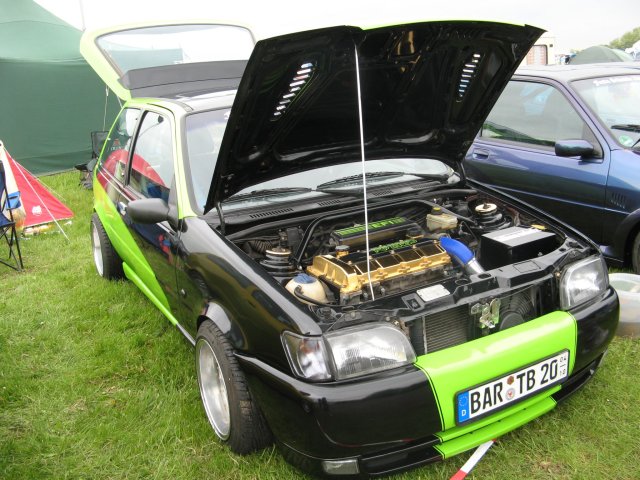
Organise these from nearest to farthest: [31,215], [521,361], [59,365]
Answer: [521,361] → [59,365] → [31,215]

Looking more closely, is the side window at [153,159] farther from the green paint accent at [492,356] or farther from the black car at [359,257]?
the green paint accent at [492,356]

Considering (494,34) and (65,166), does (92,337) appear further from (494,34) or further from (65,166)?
(65,166)

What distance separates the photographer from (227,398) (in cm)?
239

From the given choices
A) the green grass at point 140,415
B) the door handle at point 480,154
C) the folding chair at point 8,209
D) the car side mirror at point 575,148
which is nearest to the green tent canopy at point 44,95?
the folding chair at point 8,209

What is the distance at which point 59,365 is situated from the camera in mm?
3455

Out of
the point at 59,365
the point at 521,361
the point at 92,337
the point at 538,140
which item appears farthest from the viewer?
the point at 538,140

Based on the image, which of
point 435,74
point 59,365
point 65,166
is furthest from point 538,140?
point 65,166

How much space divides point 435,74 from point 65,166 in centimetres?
→ 955

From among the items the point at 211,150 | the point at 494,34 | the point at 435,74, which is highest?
the point at 494,34

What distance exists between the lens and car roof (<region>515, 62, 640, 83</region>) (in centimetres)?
450

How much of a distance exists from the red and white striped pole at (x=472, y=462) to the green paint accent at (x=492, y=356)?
→ 1.00 feet

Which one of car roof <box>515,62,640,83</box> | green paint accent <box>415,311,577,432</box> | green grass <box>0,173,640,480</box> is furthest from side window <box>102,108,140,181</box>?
car roof <box>515,62,640,83</box>

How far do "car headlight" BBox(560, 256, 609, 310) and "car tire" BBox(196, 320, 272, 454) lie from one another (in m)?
1.41

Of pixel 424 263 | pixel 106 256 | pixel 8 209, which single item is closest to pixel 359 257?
pixel 424 263
